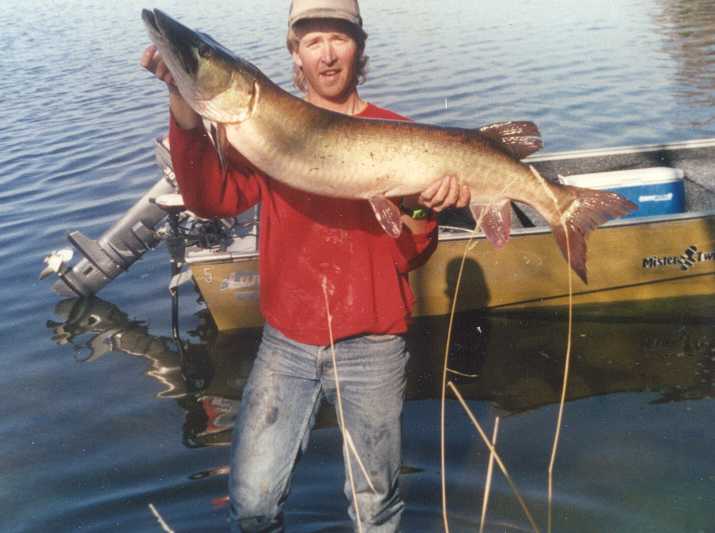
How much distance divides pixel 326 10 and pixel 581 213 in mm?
1365

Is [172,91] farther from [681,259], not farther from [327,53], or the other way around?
[681,259]

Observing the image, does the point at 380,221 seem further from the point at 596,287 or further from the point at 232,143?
the point at 596,287

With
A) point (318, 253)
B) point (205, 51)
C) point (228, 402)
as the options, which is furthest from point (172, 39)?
point (228, 402)

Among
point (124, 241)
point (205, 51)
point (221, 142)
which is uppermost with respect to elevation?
point (205, 51)

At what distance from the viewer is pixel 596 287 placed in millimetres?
6184

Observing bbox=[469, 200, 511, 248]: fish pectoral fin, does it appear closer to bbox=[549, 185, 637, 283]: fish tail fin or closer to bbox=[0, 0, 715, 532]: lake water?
bbox=[549, 185, 637, 283]: fish tail fin

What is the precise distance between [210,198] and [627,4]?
1038 inches

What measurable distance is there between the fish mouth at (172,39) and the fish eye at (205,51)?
0.02 m

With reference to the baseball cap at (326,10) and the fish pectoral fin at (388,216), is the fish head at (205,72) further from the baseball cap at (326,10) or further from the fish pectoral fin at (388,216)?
the fish pectoral fin at (388,216)

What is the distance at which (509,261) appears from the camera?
593 cm

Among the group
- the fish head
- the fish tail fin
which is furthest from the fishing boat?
the fish head

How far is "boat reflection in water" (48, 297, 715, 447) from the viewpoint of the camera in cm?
545

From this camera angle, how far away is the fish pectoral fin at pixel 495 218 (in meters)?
3.03

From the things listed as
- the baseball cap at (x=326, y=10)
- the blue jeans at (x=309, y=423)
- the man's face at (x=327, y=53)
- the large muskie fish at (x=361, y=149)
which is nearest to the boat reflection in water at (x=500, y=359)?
the blue jeans at (x=309, y=423)
